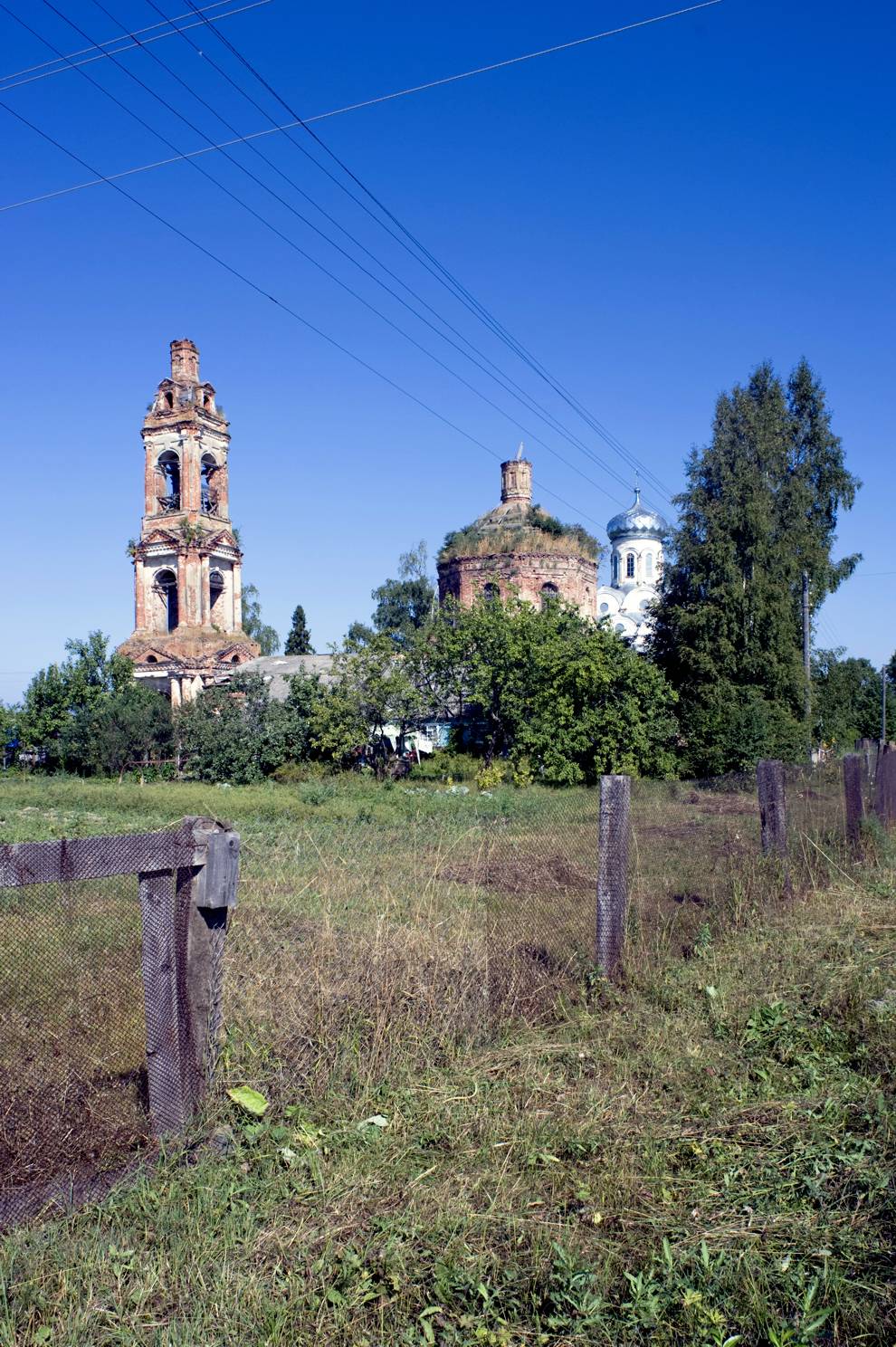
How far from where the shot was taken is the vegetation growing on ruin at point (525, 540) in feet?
137

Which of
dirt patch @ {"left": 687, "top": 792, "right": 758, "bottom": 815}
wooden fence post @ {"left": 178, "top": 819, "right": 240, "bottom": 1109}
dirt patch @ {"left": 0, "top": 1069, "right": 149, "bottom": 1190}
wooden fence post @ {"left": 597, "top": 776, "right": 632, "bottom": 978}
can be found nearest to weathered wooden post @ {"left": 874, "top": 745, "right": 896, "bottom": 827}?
dirt patch @ {"left": 687, "top": 792, "right": 758, "bottom": 815}

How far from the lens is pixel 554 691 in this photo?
28.8 metres

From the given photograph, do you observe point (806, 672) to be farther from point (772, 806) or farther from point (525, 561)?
point (772, 806)

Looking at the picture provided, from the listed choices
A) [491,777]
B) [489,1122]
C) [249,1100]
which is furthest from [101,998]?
[491,777]

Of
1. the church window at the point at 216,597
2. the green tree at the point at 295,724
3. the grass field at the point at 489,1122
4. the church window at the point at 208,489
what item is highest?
the church window at the point at 208,489

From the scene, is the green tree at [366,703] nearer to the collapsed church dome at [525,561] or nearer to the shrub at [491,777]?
the shrub at [491,777]

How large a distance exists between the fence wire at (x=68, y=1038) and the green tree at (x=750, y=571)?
25.6 metres

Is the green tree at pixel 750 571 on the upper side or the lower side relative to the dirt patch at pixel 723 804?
upper

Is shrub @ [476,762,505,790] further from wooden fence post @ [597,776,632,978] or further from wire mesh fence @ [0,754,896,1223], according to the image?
wooden fence post @ [597,776,632,978]

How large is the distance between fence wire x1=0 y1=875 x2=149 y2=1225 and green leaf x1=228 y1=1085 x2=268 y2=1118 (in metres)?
0.38

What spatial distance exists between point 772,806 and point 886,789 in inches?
192

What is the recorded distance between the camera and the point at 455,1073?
15.2ft

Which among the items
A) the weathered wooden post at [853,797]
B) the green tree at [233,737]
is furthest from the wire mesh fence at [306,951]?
the green tree at [233,737]

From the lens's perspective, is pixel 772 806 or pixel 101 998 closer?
pixel 101 998
